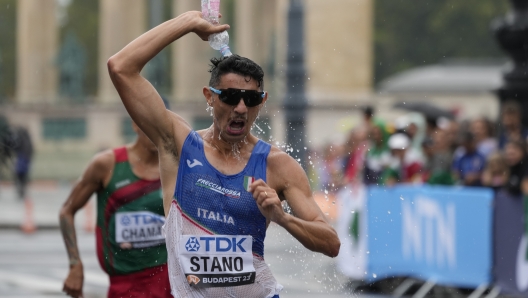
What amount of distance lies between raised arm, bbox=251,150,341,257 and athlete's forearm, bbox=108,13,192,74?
681 millimetres

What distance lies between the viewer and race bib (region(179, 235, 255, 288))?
4930 millimetres

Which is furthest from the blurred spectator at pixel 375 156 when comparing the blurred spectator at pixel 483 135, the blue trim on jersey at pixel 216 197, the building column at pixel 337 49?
the building column at pixel 337 49

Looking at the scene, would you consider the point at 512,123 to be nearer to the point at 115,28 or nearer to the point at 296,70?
the point at 296,70

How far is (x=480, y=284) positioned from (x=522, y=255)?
73cm

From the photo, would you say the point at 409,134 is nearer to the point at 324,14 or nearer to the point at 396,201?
the point at 396,201

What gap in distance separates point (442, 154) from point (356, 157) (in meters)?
1.41

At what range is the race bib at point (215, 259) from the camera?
493 cm

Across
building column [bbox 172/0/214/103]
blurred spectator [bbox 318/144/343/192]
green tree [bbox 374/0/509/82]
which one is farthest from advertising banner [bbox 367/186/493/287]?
green tree [bbox 374/0/509/82]

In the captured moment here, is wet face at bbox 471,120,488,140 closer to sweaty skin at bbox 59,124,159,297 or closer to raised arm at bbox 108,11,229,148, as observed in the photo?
sweaty skin at bbox 59,124,159,297

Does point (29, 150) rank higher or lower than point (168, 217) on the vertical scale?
lower

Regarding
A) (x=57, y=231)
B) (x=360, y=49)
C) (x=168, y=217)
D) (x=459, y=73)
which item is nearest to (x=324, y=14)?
(x=360, y=49)

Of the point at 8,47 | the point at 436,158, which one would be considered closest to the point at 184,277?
the point at 436,158

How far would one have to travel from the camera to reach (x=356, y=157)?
14.5 metres

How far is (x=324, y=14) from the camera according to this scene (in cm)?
4153
